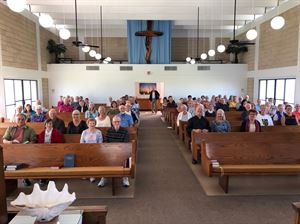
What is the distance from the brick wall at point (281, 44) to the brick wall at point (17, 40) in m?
10.2

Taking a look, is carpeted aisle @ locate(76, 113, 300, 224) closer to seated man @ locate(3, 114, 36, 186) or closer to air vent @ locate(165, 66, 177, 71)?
seated man @ locate(3, 114, 36, 186)

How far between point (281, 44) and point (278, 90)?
6.21 ft

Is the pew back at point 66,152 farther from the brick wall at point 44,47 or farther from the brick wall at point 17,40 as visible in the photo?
the brick wall at point 44,47

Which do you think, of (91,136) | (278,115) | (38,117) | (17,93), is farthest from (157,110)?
(91,136)

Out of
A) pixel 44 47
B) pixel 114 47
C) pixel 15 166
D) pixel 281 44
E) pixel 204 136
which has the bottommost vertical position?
pixel 15 166

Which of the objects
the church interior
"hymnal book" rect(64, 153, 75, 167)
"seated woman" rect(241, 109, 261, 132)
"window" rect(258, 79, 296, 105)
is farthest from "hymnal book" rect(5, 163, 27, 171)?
"window" rect(258, 79, 296, 105)

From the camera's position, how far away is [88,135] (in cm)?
444

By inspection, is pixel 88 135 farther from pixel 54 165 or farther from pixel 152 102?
pixel 152 102

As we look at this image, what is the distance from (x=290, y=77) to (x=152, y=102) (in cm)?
696

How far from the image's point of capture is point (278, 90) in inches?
440

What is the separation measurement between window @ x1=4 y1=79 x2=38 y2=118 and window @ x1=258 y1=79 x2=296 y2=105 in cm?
1025

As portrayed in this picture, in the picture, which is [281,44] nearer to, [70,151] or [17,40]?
[70,151]

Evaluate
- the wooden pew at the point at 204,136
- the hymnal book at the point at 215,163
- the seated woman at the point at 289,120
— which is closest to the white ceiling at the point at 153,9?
the seated woman at the point at 289,120

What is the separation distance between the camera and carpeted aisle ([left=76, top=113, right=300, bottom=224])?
317 centimetres
